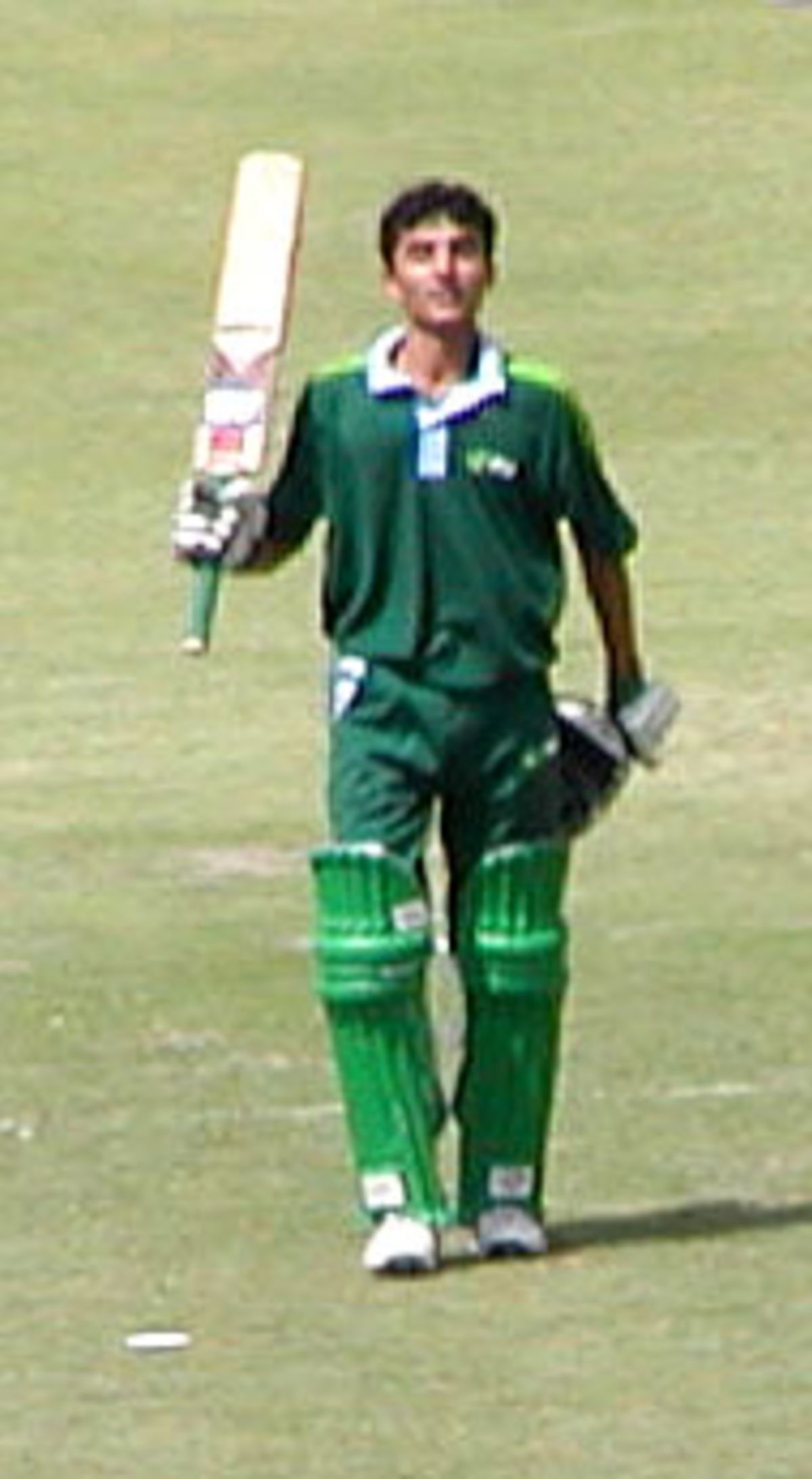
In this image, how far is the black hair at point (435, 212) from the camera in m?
9.74

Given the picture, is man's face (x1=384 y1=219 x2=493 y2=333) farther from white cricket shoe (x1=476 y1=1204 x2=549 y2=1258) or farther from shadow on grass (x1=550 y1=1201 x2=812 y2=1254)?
shadow on grass (x1=550 y1=1201 x2=812 y2=1254)

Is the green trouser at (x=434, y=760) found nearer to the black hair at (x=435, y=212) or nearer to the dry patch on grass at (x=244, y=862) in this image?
the black hair at (x=435, y=212)

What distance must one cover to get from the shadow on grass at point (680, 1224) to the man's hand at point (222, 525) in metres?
1.26

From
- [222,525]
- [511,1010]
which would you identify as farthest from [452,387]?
[511,1010]

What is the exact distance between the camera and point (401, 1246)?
32.0ft

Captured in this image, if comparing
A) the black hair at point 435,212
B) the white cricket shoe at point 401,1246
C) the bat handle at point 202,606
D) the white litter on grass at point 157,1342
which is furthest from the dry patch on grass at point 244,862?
the white litter on grass at point 157,1342

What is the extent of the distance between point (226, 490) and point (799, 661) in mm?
6464

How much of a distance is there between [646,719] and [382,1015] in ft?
2.20

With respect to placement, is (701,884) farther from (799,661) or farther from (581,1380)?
(581,1380)

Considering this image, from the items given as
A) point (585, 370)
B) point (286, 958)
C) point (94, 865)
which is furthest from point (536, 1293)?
point (585, 370)

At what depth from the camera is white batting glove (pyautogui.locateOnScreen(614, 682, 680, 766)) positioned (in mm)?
10008

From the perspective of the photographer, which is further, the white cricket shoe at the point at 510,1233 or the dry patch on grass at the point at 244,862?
the dry patch on grass at the point at 244,862

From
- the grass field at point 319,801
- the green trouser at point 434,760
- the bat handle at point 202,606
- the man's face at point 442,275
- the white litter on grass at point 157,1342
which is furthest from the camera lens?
the bat handle at point 202,606

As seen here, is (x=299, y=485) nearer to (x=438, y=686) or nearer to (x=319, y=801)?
(x=438, y=686)
